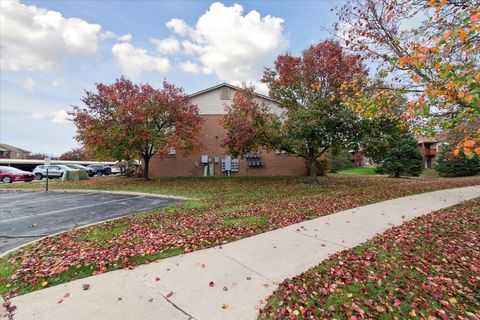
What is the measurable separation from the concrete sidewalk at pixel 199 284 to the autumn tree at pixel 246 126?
8868 mm

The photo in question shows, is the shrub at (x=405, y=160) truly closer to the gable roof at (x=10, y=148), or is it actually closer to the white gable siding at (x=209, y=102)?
the white gable siding at (x=209, y=102)

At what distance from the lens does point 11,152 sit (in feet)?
175

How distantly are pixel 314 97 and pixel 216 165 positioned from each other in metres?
12.1

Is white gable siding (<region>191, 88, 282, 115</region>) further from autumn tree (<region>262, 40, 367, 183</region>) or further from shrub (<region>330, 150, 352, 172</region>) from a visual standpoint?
shrub (<region>330, 150, 352, 172</region>)

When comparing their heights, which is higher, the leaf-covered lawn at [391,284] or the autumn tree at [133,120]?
the autumn tree at [133,120]

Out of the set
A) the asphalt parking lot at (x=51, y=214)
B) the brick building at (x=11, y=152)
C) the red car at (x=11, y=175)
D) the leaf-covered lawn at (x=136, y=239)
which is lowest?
the asphalt parking lot at (x=51, y=214)

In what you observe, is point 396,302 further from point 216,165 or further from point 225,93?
point 225,93

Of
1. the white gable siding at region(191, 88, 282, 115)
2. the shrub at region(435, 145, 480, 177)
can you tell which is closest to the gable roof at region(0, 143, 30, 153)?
the white gable siding at region(191, 88, 282, 115)

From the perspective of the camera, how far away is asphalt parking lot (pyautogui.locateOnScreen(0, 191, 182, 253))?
614 centimetres

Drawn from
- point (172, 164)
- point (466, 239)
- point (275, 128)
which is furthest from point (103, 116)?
point (466, 239)

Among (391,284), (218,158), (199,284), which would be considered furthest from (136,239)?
(218,158)

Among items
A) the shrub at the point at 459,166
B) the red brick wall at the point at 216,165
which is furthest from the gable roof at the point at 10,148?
the shrub at the point at 459,166

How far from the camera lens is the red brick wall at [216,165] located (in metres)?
22.0

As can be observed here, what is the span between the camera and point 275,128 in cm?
1363
